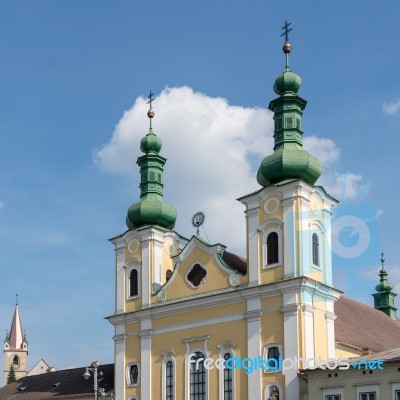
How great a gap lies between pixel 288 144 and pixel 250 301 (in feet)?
22.2

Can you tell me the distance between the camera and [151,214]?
41.0 m

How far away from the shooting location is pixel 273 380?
1304 inches

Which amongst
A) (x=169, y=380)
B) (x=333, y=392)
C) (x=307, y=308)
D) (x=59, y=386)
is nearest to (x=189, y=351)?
(x=169, y=380)

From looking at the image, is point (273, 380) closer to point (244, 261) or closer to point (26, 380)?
point (244, 261)

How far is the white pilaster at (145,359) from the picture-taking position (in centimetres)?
3797

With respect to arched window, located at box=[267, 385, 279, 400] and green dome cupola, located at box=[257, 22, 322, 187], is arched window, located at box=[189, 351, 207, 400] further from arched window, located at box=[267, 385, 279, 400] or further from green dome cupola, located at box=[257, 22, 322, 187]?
green dome cupola, located at box=[257, 22, 322, 187]

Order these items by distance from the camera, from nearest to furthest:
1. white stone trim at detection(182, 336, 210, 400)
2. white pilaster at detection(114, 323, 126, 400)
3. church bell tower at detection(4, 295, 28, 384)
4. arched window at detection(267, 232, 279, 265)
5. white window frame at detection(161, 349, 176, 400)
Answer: arched window at detection(267, 232, 279, 265), white stone trim at detection(182, 336, 210, 400), white window frame at detection(161, 349, 176, 400), white pilaster at detection(114, 323, 126, 400), church bell tower at detection(4, 295, 28, 384)

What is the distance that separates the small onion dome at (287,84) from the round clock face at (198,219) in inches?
259

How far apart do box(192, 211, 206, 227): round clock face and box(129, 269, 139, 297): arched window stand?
417 cm

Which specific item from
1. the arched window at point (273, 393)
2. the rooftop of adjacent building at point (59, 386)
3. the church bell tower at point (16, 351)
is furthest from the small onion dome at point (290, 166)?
the church bell tower at point (16, 351)

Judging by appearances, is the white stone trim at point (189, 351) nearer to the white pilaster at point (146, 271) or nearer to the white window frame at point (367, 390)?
the white pilaster at point (146, 271)

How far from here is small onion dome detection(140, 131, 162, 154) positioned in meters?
42.9

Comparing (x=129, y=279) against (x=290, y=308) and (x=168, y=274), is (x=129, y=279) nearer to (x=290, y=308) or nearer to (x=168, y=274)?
(x=168, y=274)

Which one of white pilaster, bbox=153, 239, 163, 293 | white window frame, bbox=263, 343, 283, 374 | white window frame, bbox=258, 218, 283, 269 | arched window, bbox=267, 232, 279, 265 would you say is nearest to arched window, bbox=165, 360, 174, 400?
white pilaster, bbox=153, 239, 163, 293
